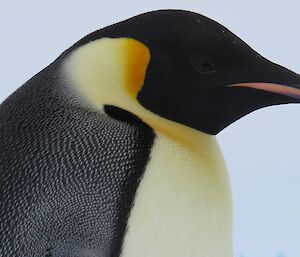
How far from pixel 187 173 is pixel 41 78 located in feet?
0.92

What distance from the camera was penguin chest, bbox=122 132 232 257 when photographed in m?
1.39

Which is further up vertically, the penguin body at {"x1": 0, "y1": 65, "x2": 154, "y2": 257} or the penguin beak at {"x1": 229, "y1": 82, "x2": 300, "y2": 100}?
the penguin beak at {"x1": 229, "y1": 82, "x2": 300, "y2": 100}

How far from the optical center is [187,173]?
1.49 metres

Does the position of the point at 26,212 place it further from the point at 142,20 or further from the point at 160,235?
the point at 142,20

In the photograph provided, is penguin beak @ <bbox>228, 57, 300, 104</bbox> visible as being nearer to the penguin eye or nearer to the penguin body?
the penguin eye

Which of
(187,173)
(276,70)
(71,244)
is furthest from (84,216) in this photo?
(276,70)

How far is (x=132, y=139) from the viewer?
143 centimetres

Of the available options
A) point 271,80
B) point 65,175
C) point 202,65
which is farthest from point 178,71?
point 65,175

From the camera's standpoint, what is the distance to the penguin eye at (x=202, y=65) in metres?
1.54

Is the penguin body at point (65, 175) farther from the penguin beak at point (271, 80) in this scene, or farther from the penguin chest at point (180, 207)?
the penguin beak at point (271, 80)

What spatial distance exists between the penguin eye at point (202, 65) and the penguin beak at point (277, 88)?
49 millimetres

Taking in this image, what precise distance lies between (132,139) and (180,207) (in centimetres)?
A: 13

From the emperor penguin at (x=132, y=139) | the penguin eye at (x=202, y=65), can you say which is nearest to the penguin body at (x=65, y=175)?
the emperor penguin at (x=132, y=139)

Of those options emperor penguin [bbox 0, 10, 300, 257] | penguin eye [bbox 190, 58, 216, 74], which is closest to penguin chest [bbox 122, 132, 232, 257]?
emperor penguin [bbox 0, 10, 300, 257]
